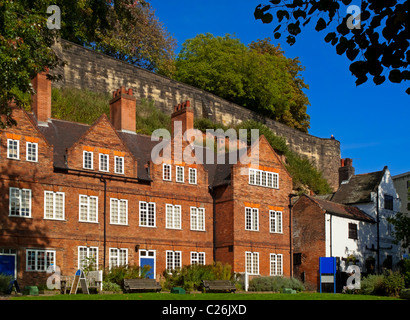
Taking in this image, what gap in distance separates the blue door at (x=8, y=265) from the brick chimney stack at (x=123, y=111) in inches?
504

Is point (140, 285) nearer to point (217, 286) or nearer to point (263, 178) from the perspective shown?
point (217, 286)

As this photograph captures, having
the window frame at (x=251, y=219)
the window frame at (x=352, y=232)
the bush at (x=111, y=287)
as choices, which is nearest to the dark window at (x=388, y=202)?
the window frame at (x=352, y=232)

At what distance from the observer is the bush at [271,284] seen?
3791 cm

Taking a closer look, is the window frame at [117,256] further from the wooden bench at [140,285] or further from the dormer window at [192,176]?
the dormer window at [192,176]

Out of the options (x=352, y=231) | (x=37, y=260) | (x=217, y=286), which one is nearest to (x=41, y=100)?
(x=37, y=260)

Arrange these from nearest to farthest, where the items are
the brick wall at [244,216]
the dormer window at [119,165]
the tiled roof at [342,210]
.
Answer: the dormer window at [119,165]
the brick wall at [244,216]
the tiled roof at [342,210]

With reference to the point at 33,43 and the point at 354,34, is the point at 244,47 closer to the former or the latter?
the point at 33,43

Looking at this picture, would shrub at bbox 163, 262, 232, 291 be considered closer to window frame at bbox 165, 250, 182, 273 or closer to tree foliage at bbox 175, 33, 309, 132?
window frame at bbox 165, 250, 182, 273

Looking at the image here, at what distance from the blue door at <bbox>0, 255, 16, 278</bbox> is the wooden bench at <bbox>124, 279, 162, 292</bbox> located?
6132mm

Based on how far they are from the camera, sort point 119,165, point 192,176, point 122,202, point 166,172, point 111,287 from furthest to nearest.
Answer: point 192,176
point 166,172
point 119,165
point 122,202
point 111,287

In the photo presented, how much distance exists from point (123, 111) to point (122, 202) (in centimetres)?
746

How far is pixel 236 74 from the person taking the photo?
2608 inches

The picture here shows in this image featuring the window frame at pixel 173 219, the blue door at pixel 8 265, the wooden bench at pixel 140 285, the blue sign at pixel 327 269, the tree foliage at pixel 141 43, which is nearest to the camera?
the wooden bench at pixel 140 285
